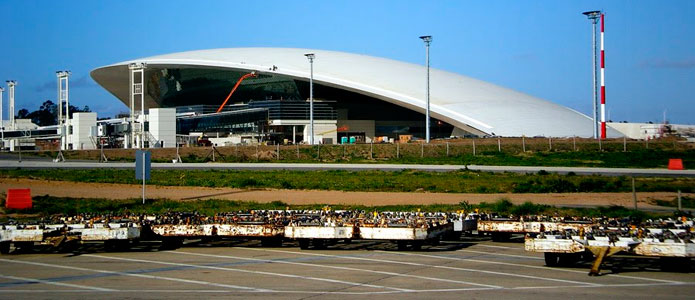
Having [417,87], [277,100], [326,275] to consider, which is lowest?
[326,275]

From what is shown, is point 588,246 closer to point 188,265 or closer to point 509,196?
point 188,265

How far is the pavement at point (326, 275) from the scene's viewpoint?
1259 cm

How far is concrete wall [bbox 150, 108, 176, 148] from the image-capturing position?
8194 cm

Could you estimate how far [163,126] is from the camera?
82.1 metres

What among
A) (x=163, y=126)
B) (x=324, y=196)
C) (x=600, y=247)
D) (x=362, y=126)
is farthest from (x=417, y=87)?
(x=600, y=247)

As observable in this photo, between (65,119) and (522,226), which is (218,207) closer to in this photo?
(522,226)

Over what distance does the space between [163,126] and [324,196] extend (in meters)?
53.3

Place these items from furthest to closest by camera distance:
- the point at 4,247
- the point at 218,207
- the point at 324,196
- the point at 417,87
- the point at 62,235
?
the point at 417,87
the point at 324,196
the point at 218,207
the point at 4,247
the point at 62,235

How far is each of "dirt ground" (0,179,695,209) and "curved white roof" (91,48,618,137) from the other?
53998mm

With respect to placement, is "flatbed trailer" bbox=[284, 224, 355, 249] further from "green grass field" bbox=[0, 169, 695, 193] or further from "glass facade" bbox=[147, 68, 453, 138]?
"glass facade" bbox=[147, 68, 453, 138]

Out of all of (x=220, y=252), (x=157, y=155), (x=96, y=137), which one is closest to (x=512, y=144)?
(x=157, y=155)

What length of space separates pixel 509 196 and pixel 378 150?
35864 millimetres

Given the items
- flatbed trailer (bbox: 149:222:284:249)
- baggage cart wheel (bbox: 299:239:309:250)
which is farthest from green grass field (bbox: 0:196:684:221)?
baggage cart wheel (bbox: 299:239:309:250)

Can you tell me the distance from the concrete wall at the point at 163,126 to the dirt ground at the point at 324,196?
4437 centimetres
